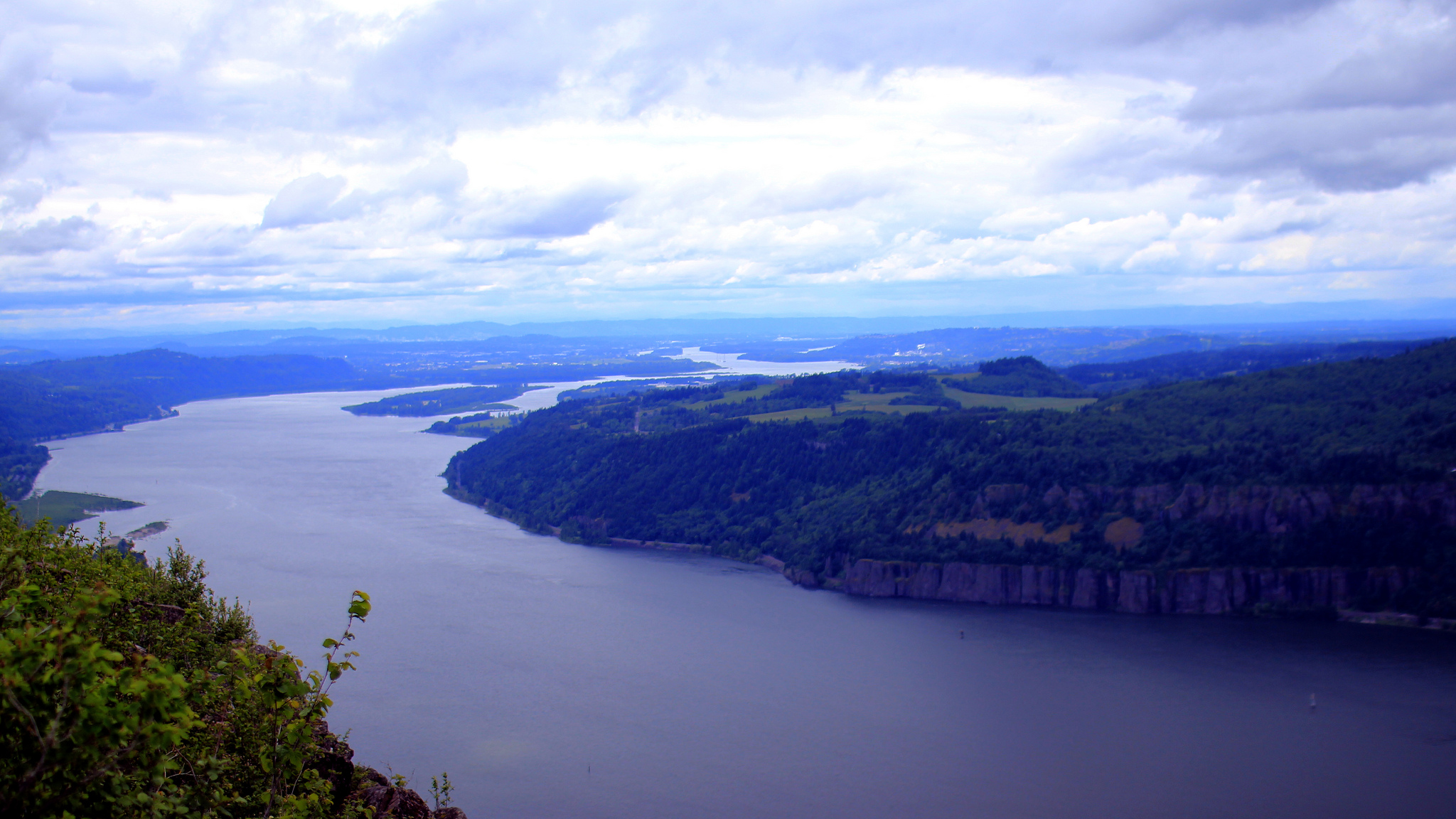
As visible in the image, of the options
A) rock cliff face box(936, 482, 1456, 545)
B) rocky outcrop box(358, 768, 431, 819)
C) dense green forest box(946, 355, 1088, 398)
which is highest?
dense green forest box(946, 355, 1088, 398)

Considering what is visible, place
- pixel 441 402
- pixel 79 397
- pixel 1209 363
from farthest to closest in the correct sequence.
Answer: pixel 441 402 → pixel 79 397 → pixel 1209 363

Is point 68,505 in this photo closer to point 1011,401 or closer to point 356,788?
point 356,788

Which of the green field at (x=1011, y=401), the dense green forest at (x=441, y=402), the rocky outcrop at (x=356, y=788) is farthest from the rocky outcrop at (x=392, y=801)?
the dense green forest at (x=441, y=402)

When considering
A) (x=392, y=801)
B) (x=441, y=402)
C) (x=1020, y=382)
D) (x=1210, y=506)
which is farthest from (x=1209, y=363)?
(x=392, y=801)

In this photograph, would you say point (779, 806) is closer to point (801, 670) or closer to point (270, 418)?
point (801, 670)

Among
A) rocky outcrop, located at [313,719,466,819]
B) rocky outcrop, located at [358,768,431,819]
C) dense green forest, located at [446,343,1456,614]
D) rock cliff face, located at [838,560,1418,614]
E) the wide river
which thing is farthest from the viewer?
dense green forest, located at [446,343,1456,614]

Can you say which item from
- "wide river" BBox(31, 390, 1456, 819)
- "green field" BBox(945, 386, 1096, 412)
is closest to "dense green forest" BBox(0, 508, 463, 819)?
"wide river" BBox(31, 390, 1456, 819)

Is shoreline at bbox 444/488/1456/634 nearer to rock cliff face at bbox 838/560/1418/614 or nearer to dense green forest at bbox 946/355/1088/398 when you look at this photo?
rock cliff face at bbox 838/560/1418/614
